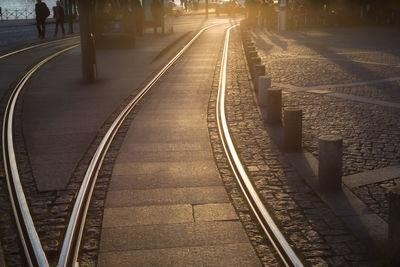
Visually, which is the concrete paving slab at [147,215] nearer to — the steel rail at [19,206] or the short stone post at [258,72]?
the steel rail at [19,206]

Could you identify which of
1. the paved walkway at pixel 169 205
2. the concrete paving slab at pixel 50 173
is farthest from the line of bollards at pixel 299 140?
the concrete paving slab at pixel 50 173

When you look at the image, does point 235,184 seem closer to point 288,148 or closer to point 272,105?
point 288,148

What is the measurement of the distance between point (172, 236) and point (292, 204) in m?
1.26

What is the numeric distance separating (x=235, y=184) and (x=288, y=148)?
1.56 metres

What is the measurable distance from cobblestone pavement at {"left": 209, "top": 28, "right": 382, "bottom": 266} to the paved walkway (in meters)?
0.35

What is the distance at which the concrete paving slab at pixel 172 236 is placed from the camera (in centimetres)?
459

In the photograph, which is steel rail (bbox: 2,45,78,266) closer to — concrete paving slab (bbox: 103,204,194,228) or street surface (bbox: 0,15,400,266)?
street surface (bbox: 0,15,400,266)

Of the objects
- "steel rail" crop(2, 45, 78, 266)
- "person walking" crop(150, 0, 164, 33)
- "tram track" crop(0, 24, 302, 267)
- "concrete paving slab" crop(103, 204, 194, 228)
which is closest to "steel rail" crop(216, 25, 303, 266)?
"tram track" crop(0, 24, 302, 267)

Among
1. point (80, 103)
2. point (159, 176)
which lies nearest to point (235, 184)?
point (159, 176)

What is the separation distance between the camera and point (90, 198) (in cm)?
570

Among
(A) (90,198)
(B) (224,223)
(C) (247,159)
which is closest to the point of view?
(B) (224,223)

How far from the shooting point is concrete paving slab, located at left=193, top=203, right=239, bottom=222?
5125 mm

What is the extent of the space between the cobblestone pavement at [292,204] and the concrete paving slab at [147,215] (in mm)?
748

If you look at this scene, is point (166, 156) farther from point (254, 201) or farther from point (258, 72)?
point (258, 72)
